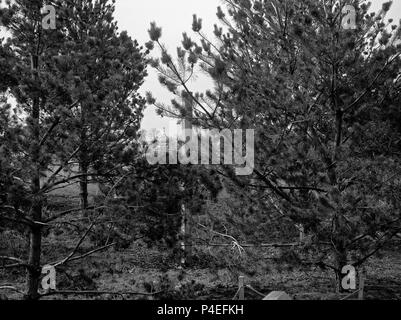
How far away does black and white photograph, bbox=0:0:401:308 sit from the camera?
225 inches

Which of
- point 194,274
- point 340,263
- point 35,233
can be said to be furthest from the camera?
point 194,274

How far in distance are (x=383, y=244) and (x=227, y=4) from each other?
5229 mm

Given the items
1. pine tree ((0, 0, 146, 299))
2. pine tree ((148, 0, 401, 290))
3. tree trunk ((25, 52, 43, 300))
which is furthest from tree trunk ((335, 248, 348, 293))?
tree trunk ((25, 52, 43, 300))

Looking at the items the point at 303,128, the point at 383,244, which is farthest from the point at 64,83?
the point at 383,244

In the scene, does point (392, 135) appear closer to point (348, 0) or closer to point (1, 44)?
point (348, 0)

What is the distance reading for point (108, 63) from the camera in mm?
5988

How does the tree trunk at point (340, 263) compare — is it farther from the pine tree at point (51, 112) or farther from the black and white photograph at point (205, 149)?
the pine tree at point (51, 112)

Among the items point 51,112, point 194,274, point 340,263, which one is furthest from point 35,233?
point 194,274

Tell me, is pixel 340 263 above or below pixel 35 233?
below

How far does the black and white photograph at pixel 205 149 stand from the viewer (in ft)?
18.7

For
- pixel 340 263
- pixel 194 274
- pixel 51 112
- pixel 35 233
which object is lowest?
pixel 194 274

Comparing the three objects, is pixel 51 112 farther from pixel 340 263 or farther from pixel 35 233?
pixel 340 263

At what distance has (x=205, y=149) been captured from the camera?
6.52 meters

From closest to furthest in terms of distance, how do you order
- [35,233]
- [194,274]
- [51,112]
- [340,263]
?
[51,112]
[35,233]
[340,263]
[194,274]
